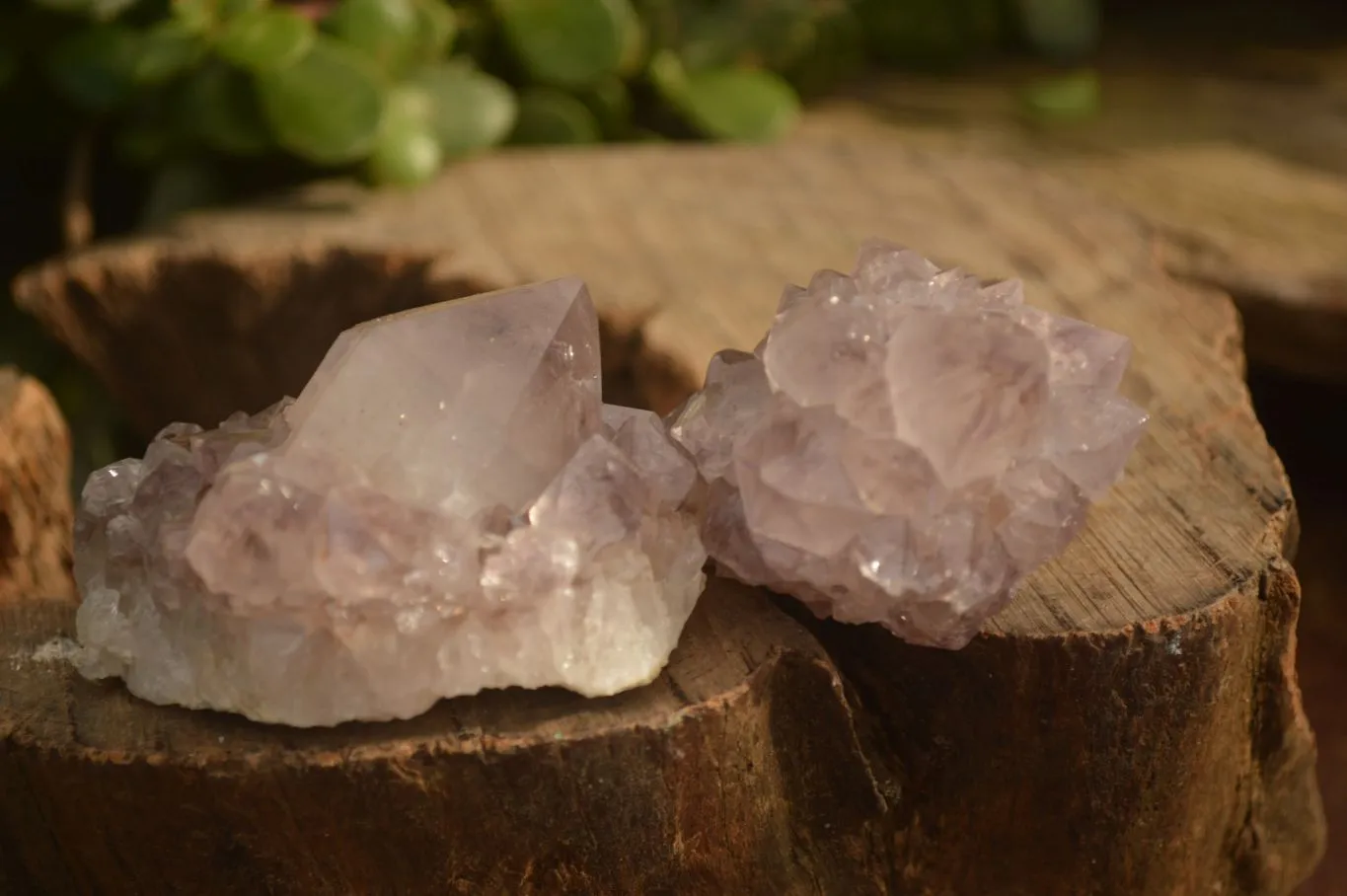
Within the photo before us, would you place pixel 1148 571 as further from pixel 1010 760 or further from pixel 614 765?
pixel 614 765

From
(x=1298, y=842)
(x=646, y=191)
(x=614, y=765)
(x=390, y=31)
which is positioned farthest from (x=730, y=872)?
(x=390, y=31)

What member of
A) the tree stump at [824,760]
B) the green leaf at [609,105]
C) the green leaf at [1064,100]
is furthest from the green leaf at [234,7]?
the green leaf at [1064,100]

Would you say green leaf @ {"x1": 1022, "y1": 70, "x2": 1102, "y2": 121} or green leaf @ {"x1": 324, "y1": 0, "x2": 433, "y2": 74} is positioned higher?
green leaf @ {"x1": 324, "y1": 0, "x2": 433, "y2": 74}

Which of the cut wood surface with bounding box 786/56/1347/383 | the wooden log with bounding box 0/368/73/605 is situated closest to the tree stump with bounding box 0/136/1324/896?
the wooden log with bounding box 0/368/73/605

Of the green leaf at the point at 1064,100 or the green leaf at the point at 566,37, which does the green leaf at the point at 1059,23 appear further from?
the green leaf at the point at 566,37

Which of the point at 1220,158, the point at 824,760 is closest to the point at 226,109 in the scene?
the point at 824,760

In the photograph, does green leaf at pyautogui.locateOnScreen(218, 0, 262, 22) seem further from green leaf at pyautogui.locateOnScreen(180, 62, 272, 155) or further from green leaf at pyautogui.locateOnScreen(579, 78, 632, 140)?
green leaf at pyautogui.locateOnScreen(579, 78, 632, 140)
